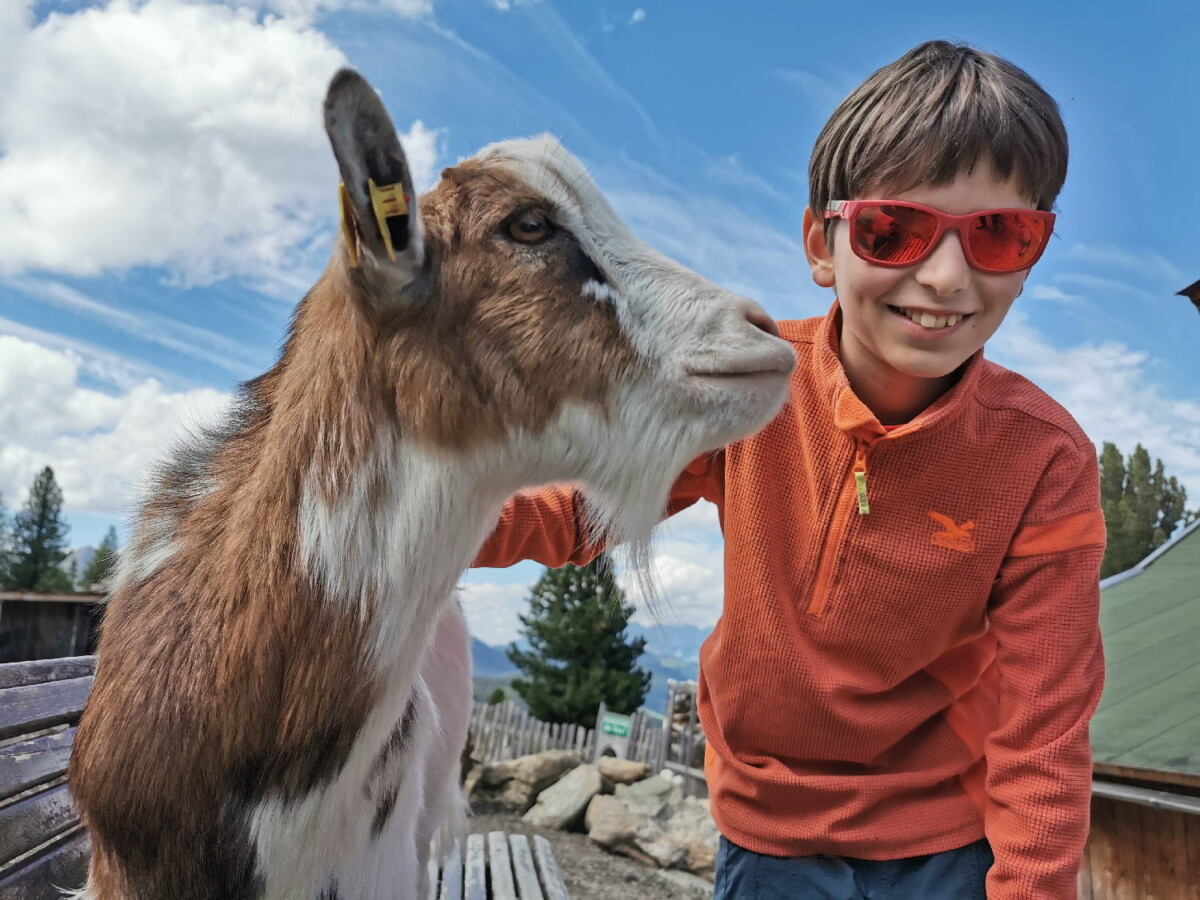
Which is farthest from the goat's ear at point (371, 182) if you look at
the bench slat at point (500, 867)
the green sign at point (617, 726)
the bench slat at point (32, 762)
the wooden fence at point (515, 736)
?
the wooden fence at point (515, 736)

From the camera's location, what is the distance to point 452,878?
4.62 metres

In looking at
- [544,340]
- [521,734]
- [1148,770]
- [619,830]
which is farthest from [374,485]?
[521,734]

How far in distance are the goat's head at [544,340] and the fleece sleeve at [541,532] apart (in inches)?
15.9

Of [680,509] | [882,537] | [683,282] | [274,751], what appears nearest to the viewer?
[274,751]

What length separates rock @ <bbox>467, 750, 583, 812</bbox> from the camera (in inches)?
486

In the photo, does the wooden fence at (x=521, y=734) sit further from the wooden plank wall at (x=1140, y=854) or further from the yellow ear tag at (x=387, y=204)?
the yellow ear tag at (x=387, y=204)

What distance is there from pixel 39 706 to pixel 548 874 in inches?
120

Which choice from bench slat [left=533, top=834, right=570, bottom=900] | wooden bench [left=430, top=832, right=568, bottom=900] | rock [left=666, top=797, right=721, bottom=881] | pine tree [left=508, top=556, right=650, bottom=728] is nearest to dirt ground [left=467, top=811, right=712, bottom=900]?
rock [left=666, top=797, right=721, bottom=881]

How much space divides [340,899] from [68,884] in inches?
45.9

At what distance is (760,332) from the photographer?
72.3 inches

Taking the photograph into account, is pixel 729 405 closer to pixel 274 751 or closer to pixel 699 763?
pixel 274 751

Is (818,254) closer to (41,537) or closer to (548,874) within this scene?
(548,874)

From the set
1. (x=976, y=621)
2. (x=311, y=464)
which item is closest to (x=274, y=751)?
(x=311, y=464)

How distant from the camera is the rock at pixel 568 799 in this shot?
1125 centimetres
